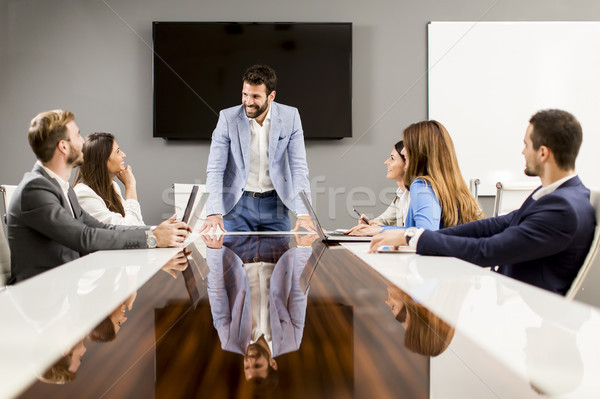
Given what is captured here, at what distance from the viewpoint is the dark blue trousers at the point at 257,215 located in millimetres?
2781

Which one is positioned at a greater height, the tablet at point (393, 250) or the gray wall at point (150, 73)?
the gray wall at point (150, 73)

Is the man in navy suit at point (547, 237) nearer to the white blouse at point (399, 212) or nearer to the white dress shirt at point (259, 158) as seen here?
the white blouse at point (399, 212)

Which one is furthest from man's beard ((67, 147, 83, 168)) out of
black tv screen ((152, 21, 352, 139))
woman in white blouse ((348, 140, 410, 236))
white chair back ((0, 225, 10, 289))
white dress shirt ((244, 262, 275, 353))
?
black tv screen ((152, 21, 352, 139))

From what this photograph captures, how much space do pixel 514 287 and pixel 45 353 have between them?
0.78 meters

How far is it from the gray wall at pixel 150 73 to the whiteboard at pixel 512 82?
12 centimetres

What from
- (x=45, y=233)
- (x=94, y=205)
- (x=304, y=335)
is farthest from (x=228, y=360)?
(x=94, y=205)

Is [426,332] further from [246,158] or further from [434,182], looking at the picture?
[246,158]

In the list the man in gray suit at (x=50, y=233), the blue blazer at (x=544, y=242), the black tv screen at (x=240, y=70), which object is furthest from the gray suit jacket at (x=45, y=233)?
the black tv screen at (x=240, y=70)

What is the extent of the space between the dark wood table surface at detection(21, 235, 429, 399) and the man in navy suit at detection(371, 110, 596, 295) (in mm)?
622

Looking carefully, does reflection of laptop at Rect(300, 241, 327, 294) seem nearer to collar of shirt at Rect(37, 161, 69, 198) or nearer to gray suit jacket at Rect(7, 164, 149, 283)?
gray suit jacket at Rect(7, 164, 149, 283)

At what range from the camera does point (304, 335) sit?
2.09 ft

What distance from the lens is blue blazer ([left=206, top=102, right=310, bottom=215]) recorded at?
2854 mm

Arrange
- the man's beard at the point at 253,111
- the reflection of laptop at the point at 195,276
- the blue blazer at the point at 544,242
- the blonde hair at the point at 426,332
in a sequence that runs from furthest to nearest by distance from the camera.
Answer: the man's beard at the point at 253,111 → the blue blazer at the point at 544,242 → the reflection of laptop at the point at 195,276 → the blonde hair at the point at 426,332

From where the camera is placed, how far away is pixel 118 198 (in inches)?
106
